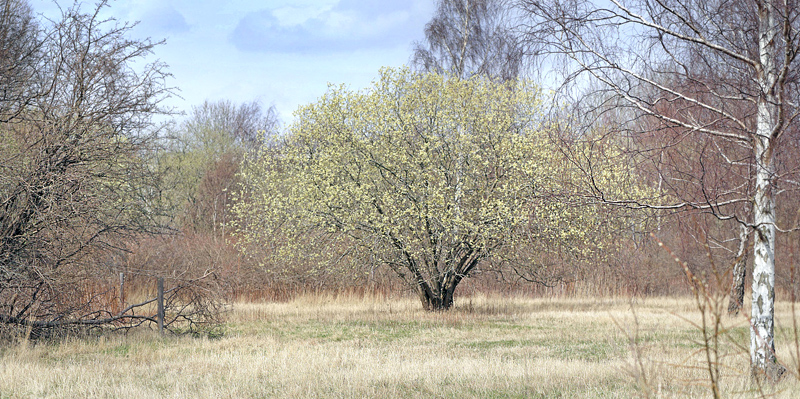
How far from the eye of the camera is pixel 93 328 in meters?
11.2

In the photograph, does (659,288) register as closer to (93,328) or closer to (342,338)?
(342,338)

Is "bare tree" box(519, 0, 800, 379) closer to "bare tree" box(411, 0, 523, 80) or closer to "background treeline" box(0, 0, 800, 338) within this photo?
"background treeline" box(0, 0, 800, 338)

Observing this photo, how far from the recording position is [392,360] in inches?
334

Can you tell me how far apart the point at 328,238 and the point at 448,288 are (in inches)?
126

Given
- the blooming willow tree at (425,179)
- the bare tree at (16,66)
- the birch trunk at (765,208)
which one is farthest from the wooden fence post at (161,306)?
the birch trunk at (765,208)

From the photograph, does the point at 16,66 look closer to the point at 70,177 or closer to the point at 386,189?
the point at 70,177

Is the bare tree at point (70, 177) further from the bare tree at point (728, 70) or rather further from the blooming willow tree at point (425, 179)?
the bare tree at point (728, 70)

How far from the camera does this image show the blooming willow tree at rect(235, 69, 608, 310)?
48.1 feet

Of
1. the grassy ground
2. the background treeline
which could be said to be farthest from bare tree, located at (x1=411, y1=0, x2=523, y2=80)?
the grassy ground

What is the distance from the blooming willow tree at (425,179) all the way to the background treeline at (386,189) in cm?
6

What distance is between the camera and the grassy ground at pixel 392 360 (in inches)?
261

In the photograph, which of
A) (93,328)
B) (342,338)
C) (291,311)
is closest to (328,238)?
(291,311)

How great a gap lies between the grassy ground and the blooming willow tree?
1628mm

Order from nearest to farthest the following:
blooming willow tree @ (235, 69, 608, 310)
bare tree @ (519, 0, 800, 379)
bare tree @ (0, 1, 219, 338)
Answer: bare tree @ (519, 0, 800, 379) < bare tree @ (0, 1, 219, 338) < blooming willow tree @ (235, 69, 608, 310)
